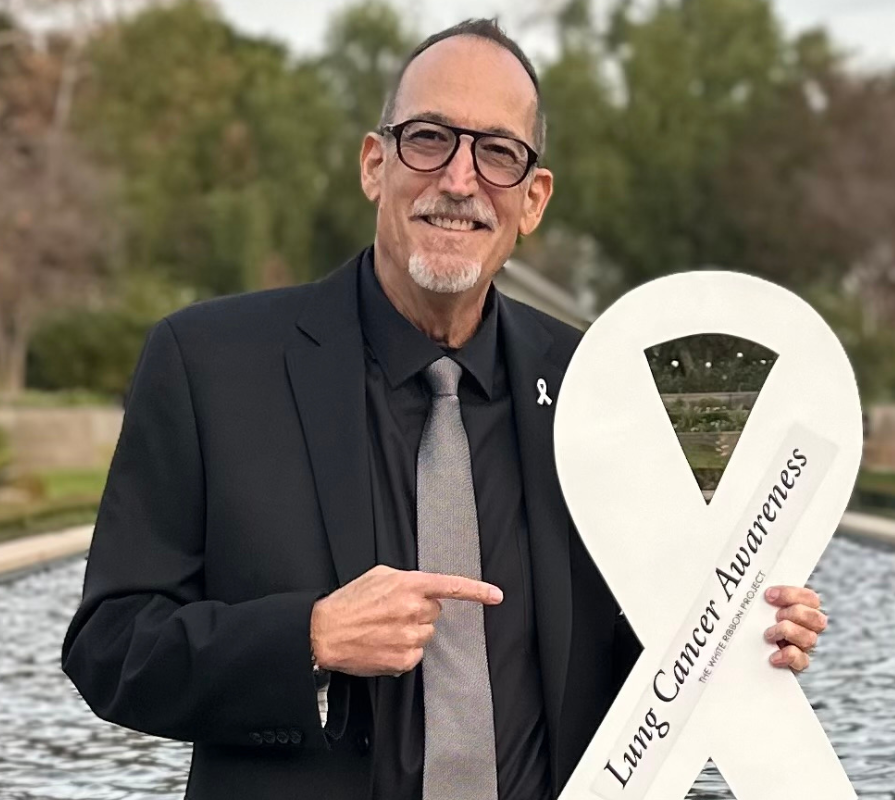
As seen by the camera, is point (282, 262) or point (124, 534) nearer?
point (124, 534)

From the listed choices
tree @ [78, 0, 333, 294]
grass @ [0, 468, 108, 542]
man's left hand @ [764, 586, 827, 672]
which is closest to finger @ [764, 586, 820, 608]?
man's left hand @ [764, 586, 827, 672]

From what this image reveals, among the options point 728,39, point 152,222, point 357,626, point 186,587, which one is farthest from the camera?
point 728,39

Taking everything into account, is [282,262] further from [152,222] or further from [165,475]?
[165,475]

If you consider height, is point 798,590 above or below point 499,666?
above

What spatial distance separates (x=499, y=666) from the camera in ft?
8.48

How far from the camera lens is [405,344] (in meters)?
2.71

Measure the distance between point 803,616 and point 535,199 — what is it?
765 mm

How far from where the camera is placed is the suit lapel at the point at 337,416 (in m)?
2.53

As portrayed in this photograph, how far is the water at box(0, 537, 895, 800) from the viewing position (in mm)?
6426

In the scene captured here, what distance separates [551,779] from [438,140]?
91 cm

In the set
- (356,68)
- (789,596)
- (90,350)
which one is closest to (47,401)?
(90,350)

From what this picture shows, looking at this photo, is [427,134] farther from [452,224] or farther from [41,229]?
[41,229]

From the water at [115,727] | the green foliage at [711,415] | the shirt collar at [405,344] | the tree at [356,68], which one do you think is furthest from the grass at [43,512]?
the tree at [356,68]

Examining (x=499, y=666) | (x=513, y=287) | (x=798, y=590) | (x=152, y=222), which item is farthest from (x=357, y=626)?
(x=152, y=222)
